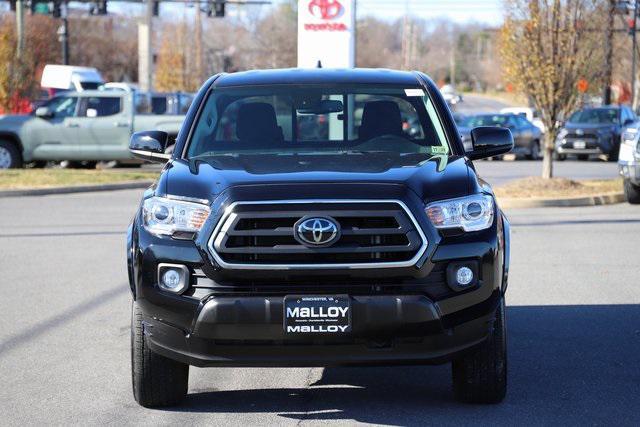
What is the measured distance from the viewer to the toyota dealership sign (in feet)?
80.0

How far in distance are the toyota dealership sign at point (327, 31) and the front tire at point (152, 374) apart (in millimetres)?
18609

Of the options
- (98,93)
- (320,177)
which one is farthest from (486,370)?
(98,93)

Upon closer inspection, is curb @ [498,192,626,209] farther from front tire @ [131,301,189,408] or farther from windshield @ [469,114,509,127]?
windshield @ [469,114,509,127]

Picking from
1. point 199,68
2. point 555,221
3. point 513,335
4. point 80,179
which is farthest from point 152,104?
point 199,68

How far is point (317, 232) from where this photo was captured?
217 inches

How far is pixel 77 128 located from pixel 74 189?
4983 mm

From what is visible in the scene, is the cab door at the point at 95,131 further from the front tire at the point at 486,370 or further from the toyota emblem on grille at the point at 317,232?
the toyota emblem on grille at the point at 317,232

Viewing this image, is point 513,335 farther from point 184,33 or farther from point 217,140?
point 184,33

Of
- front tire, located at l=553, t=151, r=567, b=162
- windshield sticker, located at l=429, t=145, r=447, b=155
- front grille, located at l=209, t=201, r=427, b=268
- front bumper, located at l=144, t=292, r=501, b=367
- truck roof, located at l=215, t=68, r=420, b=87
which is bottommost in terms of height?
front tire, located at l=553, t=151, r=567, b=162

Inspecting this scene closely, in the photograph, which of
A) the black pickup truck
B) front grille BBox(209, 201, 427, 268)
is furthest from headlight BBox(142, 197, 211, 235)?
front grille BBox(209, 201, 427, 268)

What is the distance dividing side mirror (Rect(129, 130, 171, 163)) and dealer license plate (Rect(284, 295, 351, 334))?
2.20 meters

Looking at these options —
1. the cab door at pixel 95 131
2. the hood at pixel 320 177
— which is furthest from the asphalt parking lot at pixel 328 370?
the cab door at pixel 95 131

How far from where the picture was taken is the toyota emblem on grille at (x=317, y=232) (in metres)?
5.50

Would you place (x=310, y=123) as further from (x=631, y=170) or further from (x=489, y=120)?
(x=489, y=120)
